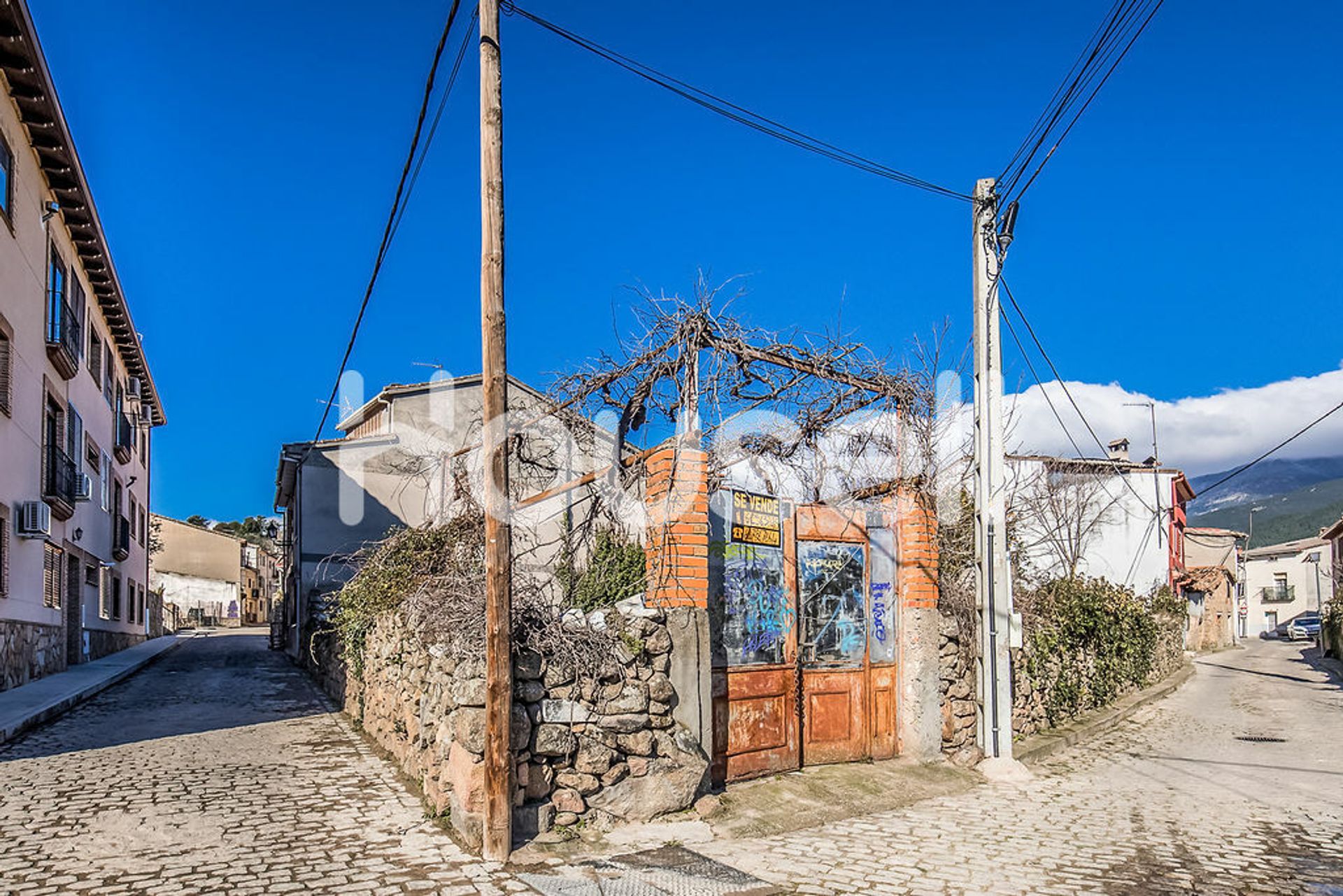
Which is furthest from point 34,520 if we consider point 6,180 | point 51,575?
point 6,180

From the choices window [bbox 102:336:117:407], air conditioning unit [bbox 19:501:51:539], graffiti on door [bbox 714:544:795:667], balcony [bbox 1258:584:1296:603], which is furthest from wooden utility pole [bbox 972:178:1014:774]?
balcony [bbox 1258:584:1296:603]

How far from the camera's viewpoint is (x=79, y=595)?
68.2 feet

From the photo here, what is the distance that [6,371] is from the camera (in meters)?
14.8

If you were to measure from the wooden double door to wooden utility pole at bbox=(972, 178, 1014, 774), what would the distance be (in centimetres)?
96

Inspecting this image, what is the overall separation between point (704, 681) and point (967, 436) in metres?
6.76

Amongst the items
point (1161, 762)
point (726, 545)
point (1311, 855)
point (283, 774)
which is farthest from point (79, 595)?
point (1311, 855)

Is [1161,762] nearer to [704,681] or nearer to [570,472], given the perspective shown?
[704,681]

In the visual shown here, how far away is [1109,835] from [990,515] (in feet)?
11.6

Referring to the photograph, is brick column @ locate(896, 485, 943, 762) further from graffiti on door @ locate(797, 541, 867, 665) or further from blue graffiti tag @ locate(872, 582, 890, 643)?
graffiti on door @ locate(797, 541, 867, 665)

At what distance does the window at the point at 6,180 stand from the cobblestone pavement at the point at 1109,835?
14.8 m

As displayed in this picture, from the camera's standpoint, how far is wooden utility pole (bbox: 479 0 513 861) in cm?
619

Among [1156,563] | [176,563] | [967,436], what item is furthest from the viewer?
[176,563]

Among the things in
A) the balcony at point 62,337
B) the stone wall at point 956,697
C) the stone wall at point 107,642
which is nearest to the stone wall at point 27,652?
the stone wall at point 107,642

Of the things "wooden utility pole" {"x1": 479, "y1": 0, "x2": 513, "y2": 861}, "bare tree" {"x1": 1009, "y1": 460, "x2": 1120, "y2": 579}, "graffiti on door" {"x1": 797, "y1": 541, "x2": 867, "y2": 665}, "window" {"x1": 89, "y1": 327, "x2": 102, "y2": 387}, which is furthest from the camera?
"bare tree" {"x1": 1009, "y1": 460, "x2": 1120, "y2": 579}
